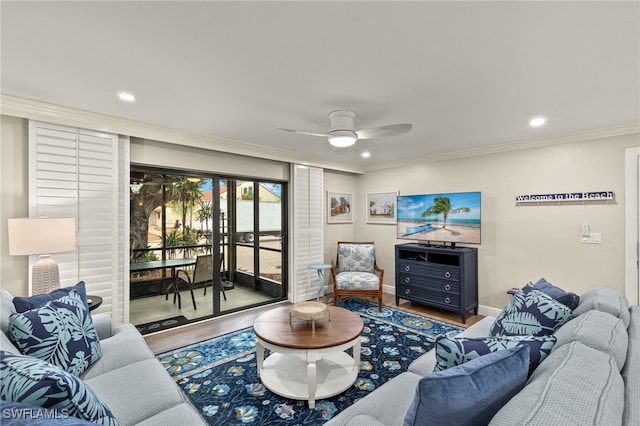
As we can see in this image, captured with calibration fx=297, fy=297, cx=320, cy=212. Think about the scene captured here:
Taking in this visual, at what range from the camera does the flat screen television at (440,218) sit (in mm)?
4129

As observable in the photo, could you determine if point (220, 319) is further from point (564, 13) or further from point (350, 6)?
point (564, 13)

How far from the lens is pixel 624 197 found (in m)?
3.15

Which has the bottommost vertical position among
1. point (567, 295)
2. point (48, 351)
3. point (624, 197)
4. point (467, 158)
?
point (48, 351)

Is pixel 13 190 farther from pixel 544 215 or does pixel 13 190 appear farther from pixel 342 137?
pixel 544 215

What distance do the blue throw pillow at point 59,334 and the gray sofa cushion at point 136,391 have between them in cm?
17

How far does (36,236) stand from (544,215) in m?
5.16

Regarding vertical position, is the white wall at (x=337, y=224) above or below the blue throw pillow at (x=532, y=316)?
above

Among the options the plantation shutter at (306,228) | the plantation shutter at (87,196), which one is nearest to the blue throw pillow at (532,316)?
the plantation shutter at (306,228)

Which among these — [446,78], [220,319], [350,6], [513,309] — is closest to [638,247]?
[513,309]

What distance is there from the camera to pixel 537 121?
303 cm

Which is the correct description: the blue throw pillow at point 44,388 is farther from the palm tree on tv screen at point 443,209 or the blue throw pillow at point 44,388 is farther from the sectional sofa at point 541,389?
the palm tree on tv screen at point 443,209

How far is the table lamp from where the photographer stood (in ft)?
7.45

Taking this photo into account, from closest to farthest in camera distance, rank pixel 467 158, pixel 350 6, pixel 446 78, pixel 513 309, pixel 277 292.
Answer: pixel 350 6 → pixel 513 309 → pixel 446 78 → pixel 467 158 → pixel 277 292

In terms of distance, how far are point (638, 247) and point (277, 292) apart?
14.6 ft
